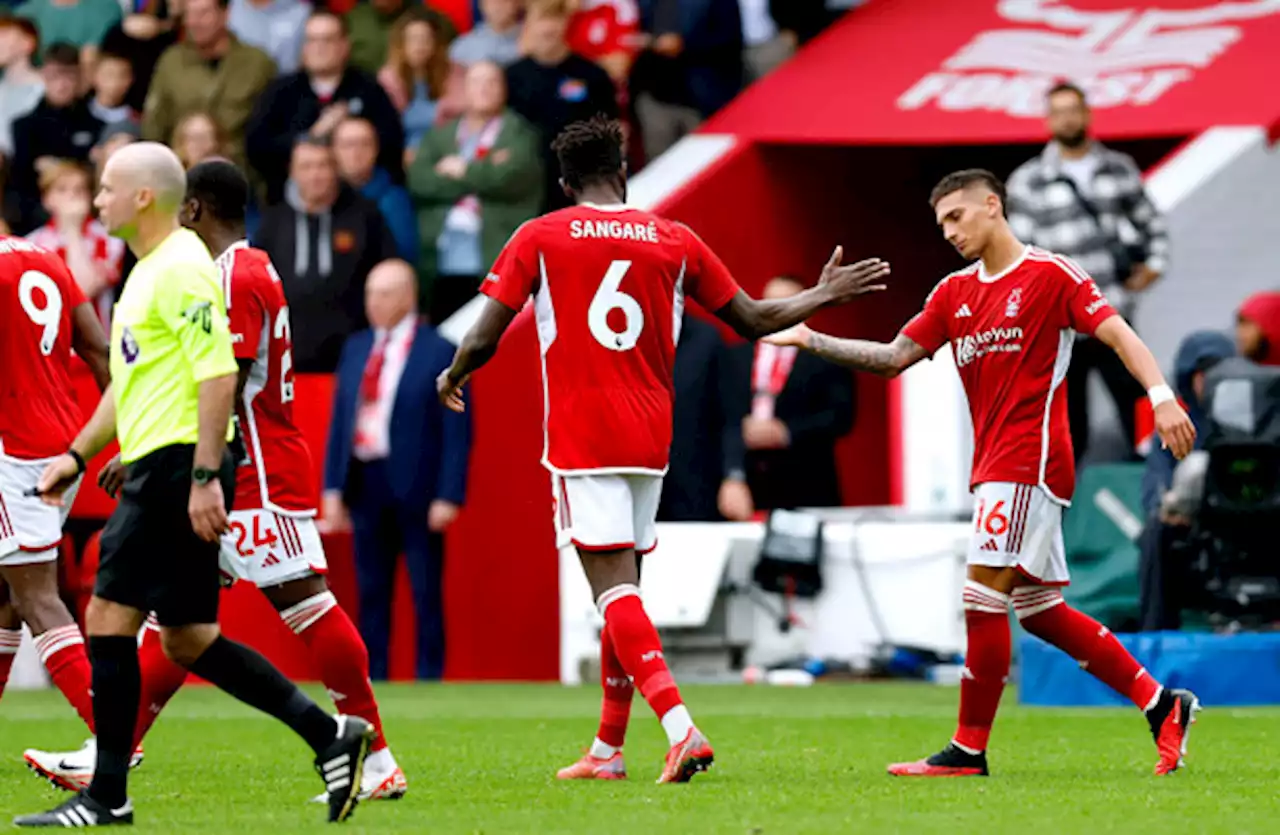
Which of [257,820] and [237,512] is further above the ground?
[237,512]

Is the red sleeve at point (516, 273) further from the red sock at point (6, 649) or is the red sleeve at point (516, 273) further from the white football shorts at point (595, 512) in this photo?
the red sock at point (6, 649)

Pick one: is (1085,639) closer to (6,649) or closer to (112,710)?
(112,710)

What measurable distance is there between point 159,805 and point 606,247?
2.42 m

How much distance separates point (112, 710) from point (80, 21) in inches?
583

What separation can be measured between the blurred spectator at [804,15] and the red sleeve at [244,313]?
13.5 m

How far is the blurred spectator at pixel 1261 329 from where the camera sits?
1541cm

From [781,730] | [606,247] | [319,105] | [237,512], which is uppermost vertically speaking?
[319,105]

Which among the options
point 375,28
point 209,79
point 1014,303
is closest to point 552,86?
point 375,28

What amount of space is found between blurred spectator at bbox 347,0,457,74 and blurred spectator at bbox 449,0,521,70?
0.48ft

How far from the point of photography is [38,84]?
21.5 m

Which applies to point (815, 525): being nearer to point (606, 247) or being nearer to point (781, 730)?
point (781, 730)

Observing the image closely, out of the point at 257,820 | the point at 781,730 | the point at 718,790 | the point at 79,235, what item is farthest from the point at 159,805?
the point at 79,235

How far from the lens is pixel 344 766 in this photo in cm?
768

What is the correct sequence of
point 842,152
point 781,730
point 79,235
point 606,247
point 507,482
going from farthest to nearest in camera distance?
point 842,152 → point 79,235 → point 507,482 → point 781,730 → point 606,247
